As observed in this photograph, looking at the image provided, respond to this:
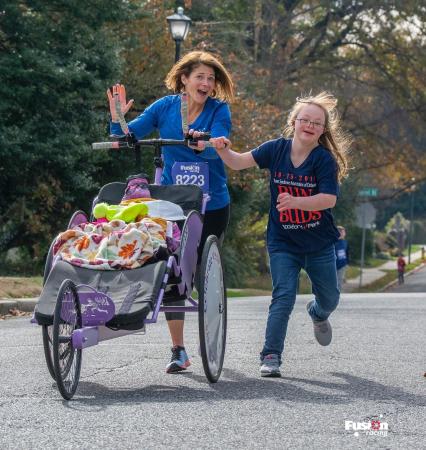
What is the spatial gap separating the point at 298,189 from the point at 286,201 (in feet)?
1.38

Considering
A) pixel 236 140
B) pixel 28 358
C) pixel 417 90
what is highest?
pixel 417 90

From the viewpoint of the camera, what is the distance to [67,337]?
258 inches

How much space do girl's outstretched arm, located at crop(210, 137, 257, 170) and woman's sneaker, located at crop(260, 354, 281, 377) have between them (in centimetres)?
117

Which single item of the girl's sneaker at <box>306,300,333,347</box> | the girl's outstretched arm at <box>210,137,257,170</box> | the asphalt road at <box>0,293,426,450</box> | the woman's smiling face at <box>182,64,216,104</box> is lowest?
the asphalt road at <box>0,293,426,450</box>

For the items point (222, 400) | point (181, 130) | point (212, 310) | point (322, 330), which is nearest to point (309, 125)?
point (181, 130)

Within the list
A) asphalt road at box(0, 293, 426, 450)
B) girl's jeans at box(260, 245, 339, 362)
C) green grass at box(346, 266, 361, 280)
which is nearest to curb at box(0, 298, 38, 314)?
asphalt road at box(0, 293, 426, 450)

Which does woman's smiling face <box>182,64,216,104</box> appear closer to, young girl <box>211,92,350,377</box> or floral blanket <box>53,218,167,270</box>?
young girl <box>211,92,350,377</box>

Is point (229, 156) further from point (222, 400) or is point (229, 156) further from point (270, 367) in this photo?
point (222, 400)

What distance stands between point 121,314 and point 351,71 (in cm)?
3810

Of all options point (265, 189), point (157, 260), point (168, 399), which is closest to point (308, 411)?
point (168, 399)

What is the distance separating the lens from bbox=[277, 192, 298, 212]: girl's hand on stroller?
293 inches

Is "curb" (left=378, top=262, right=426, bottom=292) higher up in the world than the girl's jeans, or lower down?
lower down

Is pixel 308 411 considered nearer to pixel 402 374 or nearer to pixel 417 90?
pixel 402 374

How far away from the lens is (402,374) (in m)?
7.97
